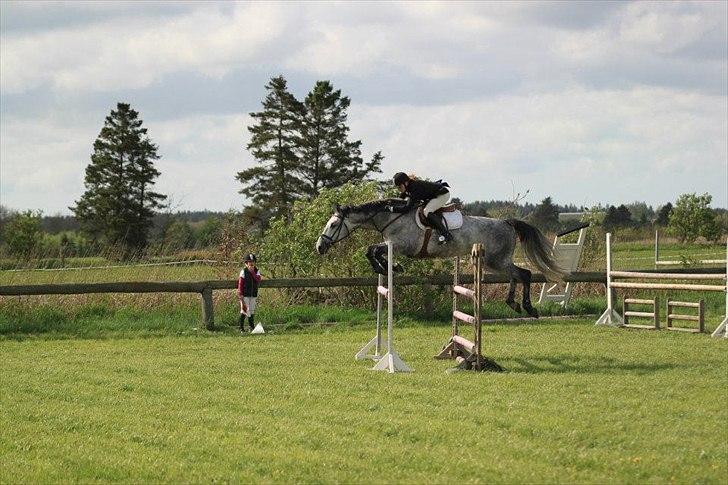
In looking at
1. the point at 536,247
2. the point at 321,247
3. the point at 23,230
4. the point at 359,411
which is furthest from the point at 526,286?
the point at 23,230

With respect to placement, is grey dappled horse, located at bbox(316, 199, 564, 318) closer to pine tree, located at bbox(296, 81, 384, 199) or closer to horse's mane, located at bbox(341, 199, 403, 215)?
horse's mane, located at bbox(341, 199, 403, 215)

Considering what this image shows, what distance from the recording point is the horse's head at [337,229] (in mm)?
12727

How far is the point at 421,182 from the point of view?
12648mm

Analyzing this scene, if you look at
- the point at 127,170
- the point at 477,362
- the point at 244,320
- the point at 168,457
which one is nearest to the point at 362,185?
the point at 244,320

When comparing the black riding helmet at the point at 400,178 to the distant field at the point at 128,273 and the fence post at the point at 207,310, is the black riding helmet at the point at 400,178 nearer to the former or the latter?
the fence post at the point at 207,310

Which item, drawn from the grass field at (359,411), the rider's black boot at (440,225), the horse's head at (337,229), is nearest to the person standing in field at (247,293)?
the grass field at (359,411)

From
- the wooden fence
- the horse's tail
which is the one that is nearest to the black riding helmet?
the horse's tail

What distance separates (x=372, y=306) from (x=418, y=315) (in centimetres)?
137

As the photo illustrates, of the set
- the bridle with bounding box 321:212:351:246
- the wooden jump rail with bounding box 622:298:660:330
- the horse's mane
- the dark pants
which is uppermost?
the horse's mane

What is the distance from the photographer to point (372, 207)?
12.8 metres

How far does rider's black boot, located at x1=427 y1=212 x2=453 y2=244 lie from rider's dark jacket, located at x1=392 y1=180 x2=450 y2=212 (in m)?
0.24

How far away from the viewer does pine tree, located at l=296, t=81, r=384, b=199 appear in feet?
182

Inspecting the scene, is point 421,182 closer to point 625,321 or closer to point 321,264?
point 625,321

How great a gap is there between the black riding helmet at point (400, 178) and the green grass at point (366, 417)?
2.40 meters
